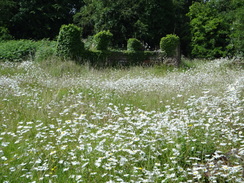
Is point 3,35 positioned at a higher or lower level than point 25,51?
higher

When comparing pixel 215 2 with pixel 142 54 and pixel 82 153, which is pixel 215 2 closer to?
pixel 142 54

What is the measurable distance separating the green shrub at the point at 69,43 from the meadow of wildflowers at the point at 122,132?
3.14m

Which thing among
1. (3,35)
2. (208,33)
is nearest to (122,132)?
(3,35)

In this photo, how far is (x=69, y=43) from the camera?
47.3 feet

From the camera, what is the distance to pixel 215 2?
89.0 feet

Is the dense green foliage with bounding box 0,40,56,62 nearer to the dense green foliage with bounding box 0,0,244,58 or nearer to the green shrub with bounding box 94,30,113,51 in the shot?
the green shrub with bounding box 94,30,113,51

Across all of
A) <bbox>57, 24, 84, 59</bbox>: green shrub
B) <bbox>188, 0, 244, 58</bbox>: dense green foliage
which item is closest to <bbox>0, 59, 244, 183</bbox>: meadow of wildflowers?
<bbox>57, 24, 84, 59</bbox>: green shrub

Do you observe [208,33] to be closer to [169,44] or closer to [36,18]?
[169,44]

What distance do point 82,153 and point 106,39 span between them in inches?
517

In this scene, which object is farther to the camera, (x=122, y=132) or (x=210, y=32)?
(x=210, y=32)

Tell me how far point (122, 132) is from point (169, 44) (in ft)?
47.5

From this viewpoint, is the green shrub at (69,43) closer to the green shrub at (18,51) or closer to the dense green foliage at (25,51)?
the dense green foliage at (25,51)

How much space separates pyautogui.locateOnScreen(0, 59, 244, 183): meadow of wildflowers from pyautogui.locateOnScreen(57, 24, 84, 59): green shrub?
10.3 feet

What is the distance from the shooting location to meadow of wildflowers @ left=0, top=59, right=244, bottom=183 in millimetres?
3176
